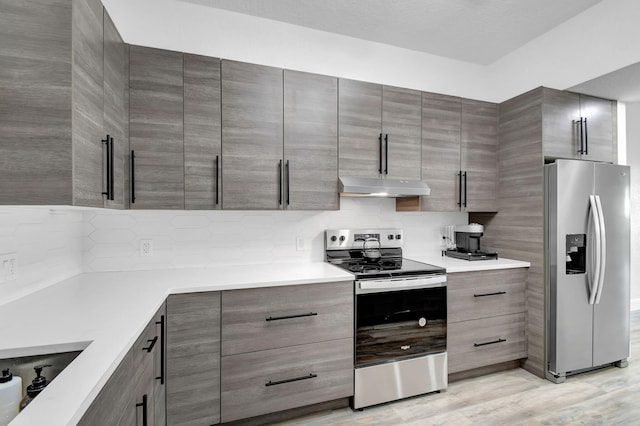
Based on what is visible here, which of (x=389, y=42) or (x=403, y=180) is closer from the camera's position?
(x=403, y=180)

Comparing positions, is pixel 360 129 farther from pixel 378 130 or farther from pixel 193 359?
pixel 193 359

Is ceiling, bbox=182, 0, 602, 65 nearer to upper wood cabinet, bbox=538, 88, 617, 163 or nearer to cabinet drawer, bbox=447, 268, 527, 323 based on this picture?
upper wood cabinet, bbox=538, 88, 617, 163

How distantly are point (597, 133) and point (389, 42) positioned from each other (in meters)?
2.01

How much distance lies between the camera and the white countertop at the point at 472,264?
7.93ft

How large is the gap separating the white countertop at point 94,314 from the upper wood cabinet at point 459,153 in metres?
0.63

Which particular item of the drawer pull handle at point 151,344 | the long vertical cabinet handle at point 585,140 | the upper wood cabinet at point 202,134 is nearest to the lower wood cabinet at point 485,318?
the long vertical cabinet handle at point 585,140

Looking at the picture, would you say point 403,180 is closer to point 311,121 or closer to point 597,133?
point 311,121

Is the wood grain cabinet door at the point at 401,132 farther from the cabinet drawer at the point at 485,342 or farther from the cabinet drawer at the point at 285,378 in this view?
the cabinet drawer at the point at 285,378

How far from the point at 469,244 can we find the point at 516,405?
4.22 ft

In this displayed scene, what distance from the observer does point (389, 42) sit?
2900 mm

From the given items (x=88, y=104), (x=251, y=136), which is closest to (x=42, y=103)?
(x=88, y=104)

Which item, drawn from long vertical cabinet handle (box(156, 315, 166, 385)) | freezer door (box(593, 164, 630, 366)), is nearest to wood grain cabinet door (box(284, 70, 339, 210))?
long vertical cabinet handle (box(156, 315, 166, 385))

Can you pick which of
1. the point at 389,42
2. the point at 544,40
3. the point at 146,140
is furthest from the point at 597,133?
the point at 146,140

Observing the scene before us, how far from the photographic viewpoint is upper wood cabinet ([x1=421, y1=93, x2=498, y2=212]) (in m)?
2.67
